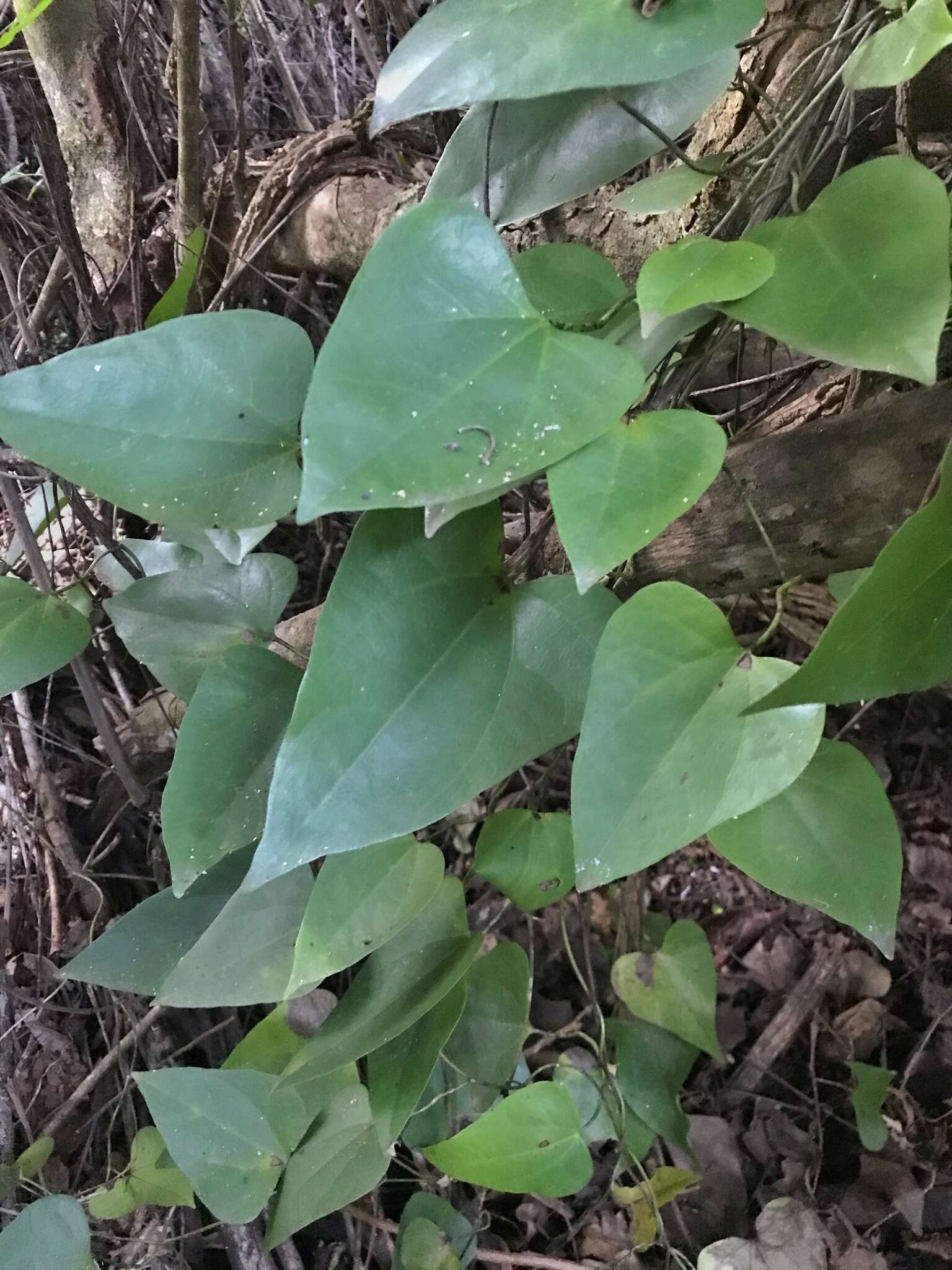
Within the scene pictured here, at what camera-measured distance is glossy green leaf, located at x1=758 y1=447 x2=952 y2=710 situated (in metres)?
0.28

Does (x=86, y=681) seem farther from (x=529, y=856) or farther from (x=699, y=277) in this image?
(x=699, y=277)

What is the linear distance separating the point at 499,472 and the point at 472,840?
74 centimetres

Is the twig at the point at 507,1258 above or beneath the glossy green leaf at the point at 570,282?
beneath

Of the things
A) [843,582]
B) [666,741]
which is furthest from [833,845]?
[843,582]

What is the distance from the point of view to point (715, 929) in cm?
102

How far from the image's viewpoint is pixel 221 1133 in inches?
23.8

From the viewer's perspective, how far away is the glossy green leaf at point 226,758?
0.46 m

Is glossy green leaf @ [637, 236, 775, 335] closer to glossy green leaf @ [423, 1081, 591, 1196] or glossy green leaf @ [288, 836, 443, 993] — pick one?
glossy green leaf @ [288, 836, 443, 993]

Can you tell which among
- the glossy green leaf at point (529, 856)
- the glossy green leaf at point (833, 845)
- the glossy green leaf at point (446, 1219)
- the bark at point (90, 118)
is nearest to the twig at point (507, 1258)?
the glossy green leaf at point (446, 1219)

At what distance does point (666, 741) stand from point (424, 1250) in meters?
0.57

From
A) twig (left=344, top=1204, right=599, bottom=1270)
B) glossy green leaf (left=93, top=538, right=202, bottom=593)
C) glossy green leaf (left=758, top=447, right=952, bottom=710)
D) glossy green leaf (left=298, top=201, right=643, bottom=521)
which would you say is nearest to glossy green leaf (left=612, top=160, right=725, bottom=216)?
glossy green leaf (left=298, top=201, right=643, bottom=521)

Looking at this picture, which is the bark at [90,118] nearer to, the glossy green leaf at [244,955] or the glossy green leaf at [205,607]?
the glossy green leaf at [205,607]

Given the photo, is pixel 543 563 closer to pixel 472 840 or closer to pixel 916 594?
pixel 916 594

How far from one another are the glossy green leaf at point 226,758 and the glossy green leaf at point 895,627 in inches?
11.8
